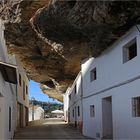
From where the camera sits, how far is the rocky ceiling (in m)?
16.3

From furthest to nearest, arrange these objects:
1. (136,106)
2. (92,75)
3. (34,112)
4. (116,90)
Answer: (34,112), (92,75), (116,90), (136,106)

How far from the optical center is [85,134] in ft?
83.3

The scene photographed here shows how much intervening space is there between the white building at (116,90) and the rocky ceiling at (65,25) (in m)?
0.71

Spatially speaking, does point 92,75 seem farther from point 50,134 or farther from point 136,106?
point 136,106

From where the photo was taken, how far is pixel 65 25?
60.9 ft

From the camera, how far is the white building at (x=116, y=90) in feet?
52.5

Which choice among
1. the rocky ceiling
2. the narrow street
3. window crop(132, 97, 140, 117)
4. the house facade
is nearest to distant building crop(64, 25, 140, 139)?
window crop(132, 97, 140, 117)

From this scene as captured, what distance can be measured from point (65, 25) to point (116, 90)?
412 cm

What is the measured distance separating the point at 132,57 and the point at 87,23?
105 inches

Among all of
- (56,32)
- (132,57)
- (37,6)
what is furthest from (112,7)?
(37,6)

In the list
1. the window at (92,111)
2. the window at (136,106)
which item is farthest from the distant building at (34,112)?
the window at (136,106)

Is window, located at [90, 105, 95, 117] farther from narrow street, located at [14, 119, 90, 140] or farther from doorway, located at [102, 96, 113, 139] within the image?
doorway, located at [102, 96, 113, 139]

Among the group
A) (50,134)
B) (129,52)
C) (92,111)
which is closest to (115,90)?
(129,52)

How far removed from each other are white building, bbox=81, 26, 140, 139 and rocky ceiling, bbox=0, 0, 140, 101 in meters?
0.71
